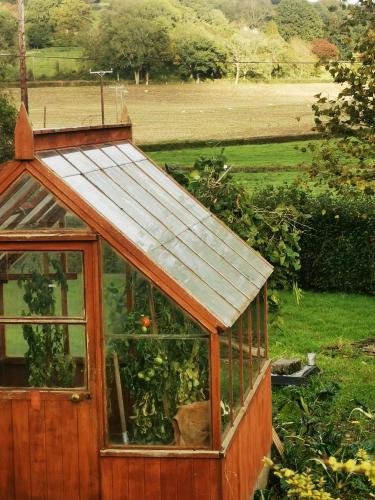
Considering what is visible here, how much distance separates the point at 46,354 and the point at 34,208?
45.2 inches

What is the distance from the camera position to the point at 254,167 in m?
33.8

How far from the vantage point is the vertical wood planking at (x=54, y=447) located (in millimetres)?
7613

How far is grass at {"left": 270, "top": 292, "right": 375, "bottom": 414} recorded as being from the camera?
1438 cm

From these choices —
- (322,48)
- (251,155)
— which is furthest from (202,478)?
(322,48)

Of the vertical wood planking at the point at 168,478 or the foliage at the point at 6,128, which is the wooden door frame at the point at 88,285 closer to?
the vertical wood planking at the point at 168,478

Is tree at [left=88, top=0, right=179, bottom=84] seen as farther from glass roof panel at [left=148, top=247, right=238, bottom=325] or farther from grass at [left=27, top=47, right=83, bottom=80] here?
glass roof panel at [left=148, top=247, right=238, bottom=325]

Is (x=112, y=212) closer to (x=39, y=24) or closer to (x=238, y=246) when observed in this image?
(x=238, y=246)

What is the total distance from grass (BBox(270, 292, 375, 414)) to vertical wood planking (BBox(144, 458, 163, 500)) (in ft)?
18.6

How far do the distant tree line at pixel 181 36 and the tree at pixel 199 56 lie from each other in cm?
4

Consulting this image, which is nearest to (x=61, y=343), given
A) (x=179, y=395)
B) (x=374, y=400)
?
(x=179, y=395)

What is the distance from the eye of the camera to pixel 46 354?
7.79m

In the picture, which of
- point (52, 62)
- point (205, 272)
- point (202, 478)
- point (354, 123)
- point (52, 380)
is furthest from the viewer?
point (52, 62)

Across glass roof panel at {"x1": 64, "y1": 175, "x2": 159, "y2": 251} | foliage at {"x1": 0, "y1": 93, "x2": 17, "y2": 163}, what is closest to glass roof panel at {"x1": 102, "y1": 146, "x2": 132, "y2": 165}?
glass roof panel at {"x1": 64, "y1": 175, "x2": 159, "y2": 251}

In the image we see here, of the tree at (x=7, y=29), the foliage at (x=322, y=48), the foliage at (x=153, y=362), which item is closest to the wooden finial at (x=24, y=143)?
the foliage at (x=153, y=362)
